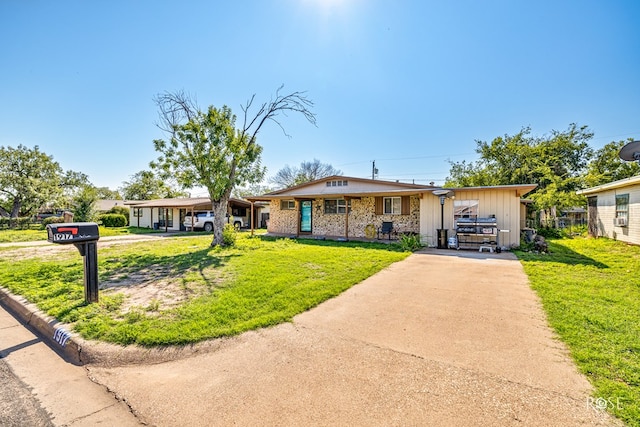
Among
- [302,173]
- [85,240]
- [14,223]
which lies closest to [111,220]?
[14,223]

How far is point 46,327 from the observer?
3.76 meters

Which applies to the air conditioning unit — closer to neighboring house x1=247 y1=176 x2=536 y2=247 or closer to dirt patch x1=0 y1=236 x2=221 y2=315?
neighboring house x1=247 y1=176 x2=536 y2=247

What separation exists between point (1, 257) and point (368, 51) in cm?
1373

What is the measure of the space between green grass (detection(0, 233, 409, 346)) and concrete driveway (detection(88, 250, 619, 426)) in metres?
0.48

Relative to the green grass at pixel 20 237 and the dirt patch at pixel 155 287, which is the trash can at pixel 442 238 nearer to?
the dirt patch at pixel 155 287

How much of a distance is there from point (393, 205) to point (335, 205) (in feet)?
10.9

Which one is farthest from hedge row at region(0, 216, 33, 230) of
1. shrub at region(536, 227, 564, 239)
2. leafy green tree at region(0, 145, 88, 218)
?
shrub at region(536, 227, 564, 239)

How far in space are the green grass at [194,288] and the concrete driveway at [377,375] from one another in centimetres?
48

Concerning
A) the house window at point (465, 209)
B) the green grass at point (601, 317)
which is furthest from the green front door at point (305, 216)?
the green grass at point (601, 317)

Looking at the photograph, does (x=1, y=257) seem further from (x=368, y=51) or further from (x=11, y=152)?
(x=11, y=152)

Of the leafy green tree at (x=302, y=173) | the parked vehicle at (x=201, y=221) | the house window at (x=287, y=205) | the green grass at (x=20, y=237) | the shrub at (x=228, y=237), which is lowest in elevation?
the green grass at (x=20, y=237)

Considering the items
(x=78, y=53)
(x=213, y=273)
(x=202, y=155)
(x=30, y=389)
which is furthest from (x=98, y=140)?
(x=30, y=389)

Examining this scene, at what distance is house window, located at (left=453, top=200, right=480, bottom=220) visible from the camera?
38.0 ft

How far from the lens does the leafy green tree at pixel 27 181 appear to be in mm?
28078
